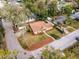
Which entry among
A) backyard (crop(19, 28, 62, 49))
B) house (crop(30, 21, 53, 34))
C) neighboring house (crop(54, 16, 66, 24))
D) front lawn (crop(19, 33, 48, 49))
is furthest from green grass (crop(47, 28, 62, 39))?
neighboring house (crop(54, 16, 66, 24))

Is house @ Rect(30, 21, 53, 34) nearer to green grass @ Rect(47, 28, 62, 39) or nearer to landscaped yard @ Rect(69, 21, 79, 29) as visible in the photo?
green grass @ Rect(47, 28, 62, 39)

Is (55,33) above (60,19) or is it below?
below

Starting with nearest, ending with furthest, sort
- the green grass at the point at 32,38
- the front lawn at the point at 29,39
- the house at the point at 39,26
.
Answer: the front lawn at the point at 29,39 → the green grass at the point at 32,38 → the house at the point at 39,26

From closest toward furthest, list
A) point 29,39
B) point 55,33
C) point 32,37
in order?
point 29,39 < point 32,37 < point 55,33

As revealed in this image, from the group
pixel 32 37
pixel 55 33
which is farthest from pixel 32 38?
pixel 55 33

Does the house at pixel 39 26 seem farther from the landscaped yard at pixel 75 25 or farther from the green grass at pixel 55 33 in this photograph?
the landscaped yard at pixel 75 25

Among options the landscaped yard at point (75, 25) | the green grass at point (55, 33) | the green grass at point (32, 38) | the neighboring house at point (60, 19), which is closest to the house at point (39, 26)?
the green grass at point (55, 33)

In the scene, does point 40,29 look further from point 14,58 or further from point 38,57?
point 14,58

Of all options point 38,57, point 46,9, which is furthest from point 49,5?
point 38,57

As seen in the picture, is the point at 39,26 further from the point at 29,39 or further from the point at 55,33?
the point at 29,39
